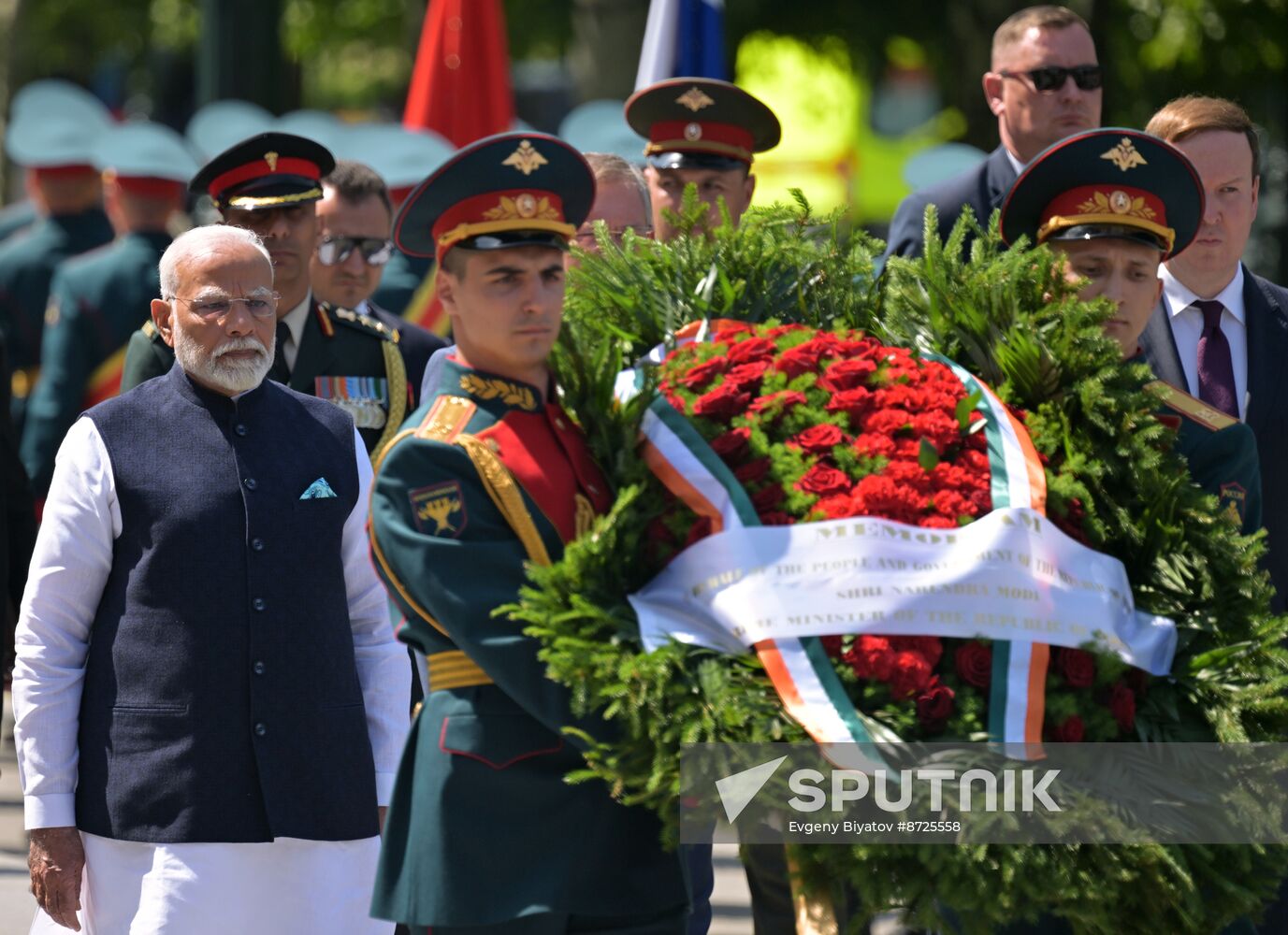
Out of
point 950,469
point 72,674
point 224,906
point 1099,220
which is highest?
point 1099,220

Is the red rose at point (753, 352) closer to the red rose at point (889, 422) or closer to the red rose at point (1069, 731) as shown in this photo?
the red rose at point (889, 422)

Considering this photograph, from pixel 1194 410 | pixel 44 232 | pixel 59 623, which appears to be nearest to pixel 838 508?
pixel 1194 410

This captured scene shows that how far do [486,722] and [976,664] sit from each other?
875 mm

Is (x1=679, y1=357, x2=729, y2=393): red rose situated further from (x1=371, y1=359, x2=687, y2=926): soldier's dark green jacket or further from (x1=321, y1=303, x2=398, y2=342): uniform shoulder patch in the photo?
(x1=321, y1=303, x2=398, y2=342): uniform shoulder patch

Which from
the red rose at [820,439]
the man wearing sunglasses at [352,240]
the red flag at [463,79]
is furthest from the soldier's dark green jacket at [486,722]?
the red flag at [463,79]

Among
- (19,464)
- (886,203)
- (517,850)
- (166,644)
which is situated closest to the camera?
(517,850)

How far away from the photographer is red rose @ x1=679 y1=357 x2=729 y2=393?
3.89m

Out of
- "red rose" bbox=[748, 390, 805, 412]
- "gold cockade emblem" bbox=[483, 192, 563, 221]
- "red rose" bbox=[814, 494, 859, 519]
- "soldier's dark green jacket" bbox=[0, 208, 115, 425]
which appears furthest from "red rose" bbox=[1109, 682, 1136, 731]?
"soldier's dark green jacket" bbox=[0, 208, 115, 425]

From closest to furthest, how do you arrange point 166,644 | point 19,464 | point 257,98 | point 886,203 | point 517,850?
point 517,850 → point 166,644 → point 19,464 → point 257,98 → point 886,203

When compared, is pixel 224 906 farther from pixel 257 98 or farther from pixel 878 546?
pixel 257 98

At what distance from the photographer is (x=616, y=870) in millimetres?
3840

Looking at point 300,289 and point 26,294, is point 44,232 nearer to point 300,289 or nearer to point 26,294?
point 26,294

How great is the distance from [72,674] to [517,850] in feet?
3.59

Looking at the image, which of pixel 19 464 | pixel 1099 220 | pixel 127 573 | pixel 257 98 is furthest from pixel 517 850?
pixel 257 98
